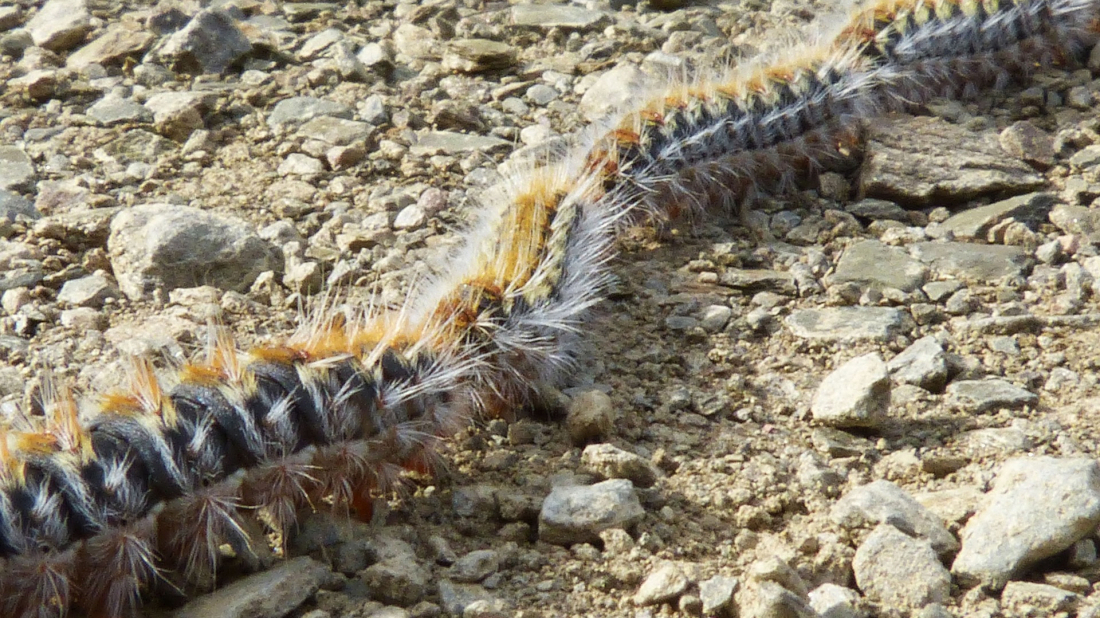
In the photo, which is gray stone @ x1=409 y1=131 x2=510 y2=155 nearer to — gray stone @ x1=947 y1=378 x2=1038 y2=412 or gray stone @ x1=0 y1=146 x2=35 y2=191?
gray stone @ x1=0 y1=146 x2=35 y2=191

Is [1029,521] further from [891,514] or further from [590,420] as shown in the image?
[590,420]

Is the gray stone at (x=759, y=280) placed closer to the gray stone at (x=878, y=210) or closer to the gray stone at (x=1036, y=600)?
the gray stone at (x=878, y=210)

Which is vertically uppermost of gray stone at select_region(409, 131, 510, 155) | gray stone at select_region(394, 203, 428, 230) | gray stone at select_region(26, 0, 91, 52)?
gray stone at select_region(26, 0, 91, 52)

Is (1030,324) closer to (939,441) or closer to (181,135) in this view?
(939,441)

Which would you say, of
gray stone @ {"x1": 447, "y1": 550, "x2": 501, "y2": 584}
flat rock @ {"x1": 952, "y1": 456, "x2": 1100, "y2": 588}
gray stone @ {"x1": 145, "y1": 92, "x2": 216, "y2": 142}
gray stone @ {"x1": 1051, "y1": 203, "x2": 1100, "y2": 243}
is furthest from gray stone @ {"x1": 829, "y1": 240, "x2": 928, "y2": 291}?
gray stone @ {"x1": 145, "y1": 92, "x2": 216, "y2": 142}

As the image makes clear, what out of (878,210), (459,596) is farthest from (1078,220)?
(459,596)

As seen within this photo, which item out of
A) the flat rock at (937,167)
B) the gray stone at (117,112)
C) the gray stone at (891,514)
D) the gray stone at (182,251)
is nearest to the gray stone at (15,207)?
the gray stone at (182,251)
